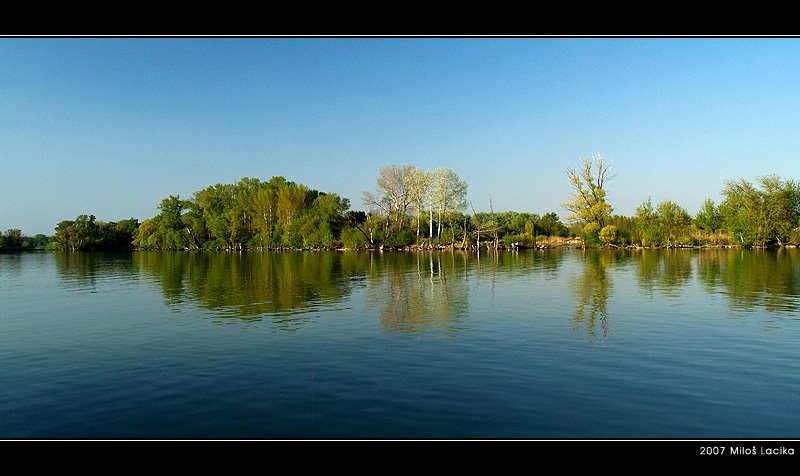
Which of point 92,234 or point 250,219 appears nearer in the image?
point 250,219

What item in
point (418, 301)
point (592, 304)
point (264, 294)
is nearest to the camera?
point (592, 304)

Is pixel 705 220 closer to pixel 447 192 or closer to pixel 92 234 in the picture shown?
pixel 447 192

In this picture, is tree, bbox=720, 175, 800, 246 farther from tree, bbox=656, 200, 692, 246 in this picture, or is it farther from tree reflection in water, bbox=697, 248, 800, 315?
tree reflection in water, bbox=697, 248, 800, 315

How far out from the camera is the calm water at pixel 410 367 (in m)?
8.84

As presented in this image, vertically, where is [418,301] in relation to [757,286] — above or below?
below

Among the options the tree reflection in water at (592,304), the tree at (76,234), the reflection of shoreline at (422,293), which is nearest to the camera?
the tree reflection in water at (592,304)

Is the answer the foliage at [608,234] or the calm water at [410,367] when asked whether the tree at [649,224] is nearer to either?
the foliage at [608,234]

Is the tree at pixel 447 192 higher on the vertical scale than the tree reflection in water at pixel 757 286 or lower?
higher

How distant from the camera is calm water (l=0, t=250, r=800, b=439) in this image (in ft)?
29.0

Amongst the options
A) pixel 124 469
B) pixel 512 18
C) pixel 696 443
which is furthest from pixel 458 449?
pixel 512 18

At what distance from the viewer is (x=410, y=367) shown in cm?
Answer: 1227

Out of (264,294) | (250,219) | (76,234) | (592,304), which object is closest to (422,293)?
(264,294)

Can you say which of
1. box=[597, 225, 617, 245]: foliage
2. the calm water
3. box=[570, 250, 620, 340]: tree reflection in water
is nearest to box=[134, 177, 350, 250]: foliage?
box=[597, 225, 617, 245]: foliage

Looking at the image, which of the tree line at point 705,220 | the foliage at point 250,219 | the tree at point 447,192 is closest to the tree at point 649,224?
the tree line at point 705,220
